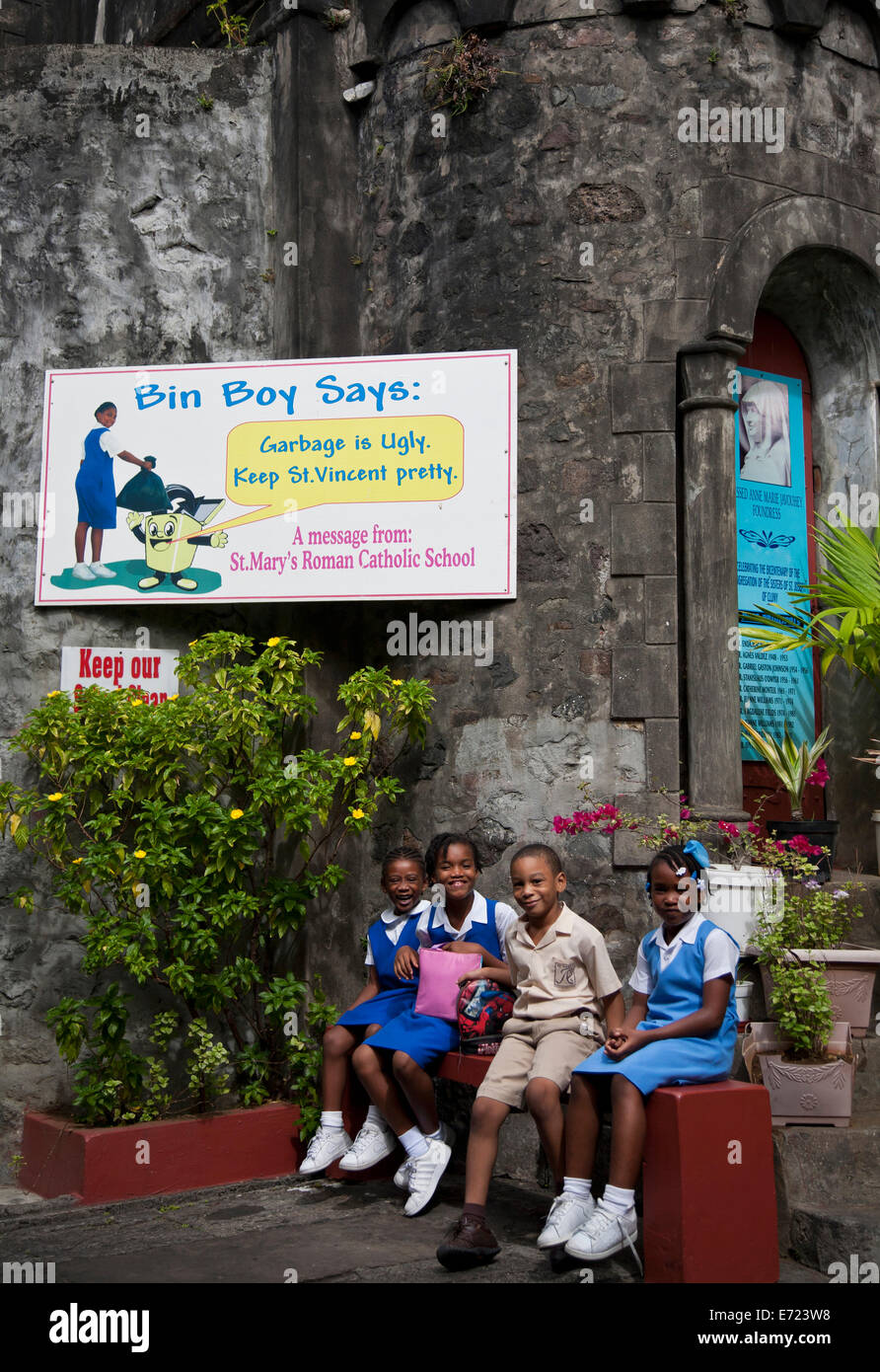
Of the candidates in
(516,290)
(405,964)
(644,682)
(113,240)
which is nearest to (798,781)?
(644,682)

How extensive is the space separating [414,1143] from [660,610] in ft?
8.45

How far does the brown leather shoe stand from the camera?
161 inches

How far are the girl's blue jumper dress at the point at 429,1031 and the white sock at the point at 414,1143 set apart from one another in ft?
0.80

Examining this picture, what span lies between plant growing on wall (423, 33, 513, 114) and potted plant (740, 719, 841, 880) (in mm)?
3321

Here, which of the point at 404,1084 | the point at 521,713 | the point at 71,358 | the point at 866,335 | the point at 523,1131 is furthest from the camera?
the point at 866,335

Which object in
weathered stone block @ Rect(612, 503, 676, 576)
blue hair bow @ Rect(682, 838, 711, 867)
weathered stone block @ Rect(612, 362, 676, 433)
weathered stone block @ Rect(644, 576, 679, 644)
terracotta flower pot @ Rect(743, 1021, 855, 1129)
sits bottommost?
terracotta flower pot @ Rect(743, 1021, 855, 1129)

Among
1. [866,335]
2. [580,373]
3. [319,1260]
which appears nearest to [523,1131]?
[319,1260]

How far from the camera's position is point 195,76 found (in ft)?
22.6

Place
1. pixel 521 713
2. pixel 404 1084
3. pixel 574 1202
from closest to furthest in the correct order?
pixel 574 1202 < pixel 404 1084 < pixel 521 713

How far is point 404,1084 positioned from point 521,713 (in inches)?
73.7

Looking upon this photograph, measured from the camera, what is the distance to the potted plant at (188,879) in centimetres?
544

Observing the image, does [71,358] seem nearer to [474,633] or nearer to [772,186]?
[474,633]

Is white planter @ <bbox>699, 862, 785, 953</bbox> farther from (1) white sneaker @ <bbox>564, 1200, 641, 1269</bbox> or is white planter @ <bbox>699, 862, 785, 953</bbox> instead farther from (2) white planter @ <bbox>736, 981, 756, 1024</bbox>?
(1) white sneaker @ <bbox>564, 1200, 641, 1269</bbox>

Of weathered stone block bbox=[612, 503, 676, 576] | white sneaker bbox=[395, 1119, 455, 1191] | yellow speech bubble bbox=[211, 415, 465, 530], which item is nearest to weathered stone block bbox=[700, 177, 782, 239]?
weathered stone block bbox=[612, 503, 676, 576]
